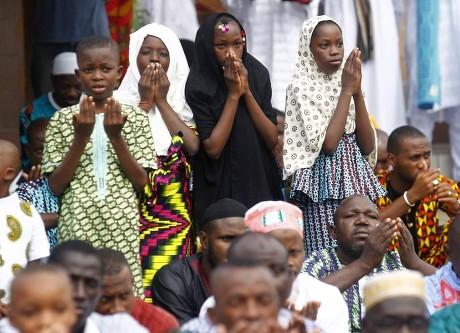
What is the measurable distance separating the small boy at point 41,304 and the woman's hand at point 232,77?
10.5 ft

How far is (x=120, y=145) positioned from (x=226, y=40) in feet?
4.11

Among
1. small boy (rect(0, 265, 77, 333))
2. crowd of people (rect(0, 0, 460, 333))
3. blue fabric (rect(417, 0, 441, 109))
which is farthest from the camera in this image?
blue fabric (rect(417, 0, 441, 109))

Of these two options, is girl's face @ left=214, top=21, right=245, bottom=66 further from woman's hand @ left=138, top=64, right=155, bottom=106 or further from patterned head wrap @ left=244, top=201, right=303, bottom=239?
patterned head wrap @ left=244, top=201, right=303, bottom=239

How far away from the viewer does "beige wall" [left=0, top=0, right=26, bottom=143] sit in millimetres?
12547

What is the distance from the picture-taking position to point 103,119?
9367 millimetres

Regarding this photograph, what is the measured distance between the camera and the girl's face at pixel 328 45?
1012 centimetres

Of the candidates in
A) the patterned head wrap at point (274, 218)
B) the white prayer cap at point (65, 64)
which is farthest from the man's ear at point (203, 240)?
the white prayer cap at point (65, 64)

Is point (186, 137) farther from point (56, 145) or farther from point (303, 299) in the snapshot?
point (303, 299)

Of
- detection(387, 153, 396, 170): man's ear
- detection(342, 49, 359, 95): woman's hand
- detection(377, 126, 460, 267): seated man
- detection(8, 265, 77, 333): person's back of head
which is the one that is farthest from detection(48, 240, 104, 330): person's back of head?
detection(387, 153, 396, 170): man's ear

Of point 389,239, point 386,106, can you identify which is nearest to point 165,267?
point 389,239

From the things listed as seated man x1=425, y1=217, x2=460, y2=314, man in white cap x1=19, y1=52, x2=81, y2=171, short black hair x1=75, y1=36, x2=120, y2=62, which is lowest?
seated man x1=425, y1=217, x2=460, y2=314

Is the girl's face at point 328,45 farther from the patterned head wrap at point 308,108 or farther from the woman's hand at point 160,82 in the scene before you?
the woman's hand at point 160,82

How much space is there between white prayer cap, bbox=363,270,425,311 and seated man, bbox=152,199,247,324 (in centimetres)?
152

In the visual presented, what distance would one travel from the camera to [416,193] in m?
10.3
